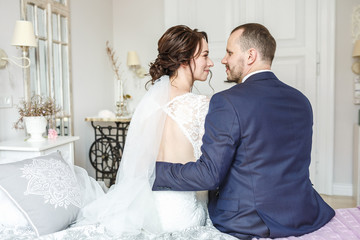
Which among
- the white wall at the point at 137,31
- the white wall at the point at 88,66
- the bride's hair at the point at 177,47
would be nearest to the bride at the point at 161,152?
the bride's hair at the point at 177,47

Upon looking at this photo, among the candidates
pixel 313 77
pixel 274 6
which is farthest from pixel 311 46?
pixel 274 6

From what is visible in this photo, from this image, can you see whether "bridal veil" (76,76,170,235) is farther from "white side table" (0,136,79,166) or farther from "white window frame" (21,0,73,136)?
"white window frame" (21,0,73,136)

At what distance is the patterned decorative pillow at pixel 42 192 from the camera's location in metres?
1.56

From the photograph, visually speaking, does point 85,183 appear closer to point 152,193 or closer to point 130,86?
point 152,193

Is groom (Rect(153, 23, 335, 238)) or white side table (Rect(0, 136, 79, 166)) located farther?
white side table (Rect(0, 136, 79, 166))

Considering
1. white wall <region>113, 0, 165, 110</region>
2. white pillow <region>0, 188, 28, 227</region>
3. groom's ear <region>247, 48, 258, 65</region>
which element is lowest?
white pillow <region>0, 188, 28, 227</region>

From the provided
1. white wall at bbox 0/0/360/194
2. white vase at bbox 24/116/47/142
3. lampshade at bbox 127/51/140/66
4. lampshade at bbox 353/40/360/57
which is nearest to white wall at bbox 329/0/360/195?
white wall at bbox 0/0/360/194

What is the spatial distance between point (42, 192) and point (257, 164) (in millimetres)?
1038

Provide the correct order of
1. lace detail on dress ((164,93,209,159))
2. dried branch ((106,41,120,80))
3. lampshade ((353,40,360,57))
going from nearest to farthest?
lace detail on dress ((164,93,209,159)) → lampshade ((353,40,360,57)) → dried branch ((106,41,120,80))

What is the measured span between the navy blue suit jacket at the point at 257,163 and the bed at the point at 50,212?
0.09 meters

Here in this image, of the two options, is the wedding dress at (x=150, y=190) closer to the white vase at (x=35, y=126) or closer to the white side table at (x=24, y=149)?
the white side table at (x=24, y=149)

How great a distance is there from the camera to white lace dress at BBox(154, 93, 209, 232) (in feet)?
5.04

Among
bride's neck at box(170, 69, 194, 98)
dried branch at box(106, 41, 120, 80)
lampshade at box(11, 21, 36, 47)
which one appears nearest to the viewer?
bride's neck at box(170, 69, 194, 98)

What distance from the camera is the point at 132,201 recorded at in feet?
4.92
